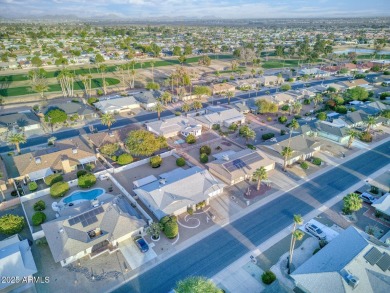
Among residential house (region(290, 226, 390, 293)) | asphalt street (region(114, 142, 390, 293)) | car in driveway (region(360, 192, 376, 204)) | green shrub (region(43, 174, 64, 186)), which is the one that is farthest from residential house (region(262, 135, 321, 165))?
green shrub (region(43, 174, 64, 186))

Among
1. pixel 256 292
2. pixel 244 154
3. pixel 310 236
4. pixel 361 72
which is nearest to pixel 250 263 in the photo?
pixel 256 292

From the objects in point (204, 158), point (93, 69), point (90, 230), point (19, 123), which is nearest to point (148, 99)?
point (19, 123)

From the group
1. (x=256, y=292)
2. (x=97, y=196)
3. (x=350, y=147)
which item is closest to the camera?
(x=256, y=292)

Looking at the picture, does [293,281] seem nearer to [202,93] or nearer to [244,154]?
[244,154]

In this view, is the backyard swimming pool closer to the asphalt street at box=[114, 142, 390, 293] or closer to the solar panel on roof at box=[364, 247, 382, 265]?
the asphalt street at box=[114, 142, 390, 293]

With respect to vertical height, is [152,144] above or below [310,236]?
above

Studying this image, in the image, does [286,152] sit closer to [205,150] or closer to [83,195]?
[205,150]
